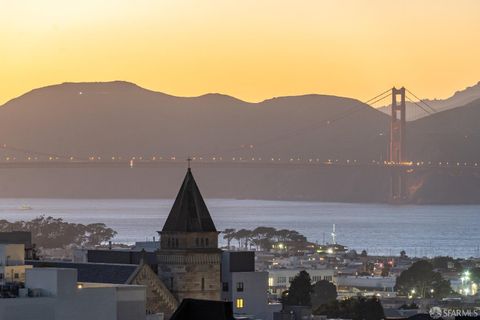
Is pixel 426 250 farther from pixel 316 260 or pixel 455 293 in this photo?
pixel 455 293

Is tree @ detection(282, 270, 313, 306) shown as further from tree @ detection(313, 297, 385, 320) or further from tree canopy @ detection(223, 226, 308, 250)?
tree canopy @ detection(223, 226, 308, 250)

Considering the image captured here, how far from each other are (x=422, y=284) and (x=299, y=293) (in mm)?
19291

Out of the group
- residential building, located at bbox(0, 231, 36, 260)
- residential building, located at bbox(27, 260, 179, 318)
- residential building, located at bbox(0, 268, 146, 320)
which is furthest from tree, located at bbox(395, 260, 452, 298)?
residential building, located at bbox(0, 268, 146, 320)

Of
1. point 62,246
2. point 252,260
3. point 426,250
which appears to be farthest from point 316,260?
point 252,260

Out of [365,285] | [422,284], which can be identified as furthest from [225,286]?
[365,285]

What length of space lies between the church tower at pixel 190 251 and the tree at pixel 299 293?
24146mm

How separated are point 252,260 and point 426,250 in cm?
10396

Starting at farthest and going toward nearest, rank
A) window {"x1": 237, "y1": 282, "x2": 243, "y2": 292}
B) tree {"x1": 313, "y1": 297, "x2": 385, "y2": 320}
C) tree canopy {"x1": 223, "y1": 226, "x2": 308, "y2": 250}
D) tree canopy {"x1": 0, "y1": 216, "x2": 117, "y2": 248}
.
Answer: tree canopy {"x1": 0, "y1": 216, "x2": 117, "y2": 248}, tree canopy {"x1": 223, "y1": 226, "x2": 308, "y2": 250}, tree {"x1": 313, "y1": 297, "x2": 385, "y2": 320}, window {"x1": 237, "y1": 282, "x2": 243, "y2": 292}

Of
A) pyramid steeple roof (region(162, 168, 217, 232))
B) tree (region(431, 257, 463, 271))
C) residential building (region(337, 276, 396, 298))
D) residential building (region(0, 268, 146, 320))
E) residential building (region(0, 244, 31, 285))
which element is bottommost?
residential building (region(337, 276, 396, 298))

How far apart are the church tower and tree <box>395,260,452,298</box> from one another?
1684 inches

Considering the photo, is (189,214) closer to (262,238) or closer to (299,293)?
(299,293)

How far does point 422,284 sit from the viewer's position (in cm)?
9912

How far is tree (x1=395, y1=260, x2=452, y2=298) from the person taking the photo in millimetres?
97062

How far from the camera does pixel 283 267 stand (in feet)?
370
